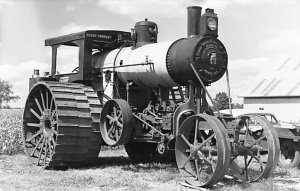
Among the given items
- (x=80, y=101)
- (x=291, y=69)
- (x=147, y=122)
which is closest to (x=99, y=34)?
(x=80, y=101)

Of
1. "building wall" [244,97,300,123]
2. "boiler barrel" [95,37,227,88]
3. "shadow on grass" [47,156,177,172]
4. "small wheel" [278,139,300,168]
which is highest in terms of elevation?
"boiler barrel" [95,37,227,88]

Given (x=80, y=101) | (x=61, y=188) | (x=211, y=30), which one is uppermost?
(x=211, y=30)

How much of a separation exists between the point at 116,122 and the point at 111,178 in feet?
4.38

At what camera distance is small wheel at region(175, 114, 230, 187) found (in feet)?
21.8

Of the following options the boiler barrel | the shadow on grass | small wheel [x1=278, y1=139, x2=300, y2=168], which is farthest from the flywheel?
small wheel [x1=278, y1=139, x2=300, y2=168]

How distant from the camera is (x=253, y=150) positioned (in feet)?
25.1

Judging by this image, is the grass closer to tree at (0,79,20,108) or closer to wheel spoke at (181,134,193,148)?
wheel spoke at (181,134,193,148)

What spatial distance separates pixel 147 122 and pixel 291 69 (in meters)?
21.5

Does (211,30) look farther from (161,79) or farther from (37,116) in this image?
(37,116)

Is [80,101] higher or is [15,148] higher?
[80,101]

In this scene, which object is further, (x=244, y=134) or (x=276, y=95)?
(x=276, y=95)

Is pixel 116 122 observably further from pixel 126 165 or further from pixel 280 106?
pixel 280 106

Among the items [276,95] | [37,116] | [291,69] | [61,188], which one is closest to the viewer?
[61,188]

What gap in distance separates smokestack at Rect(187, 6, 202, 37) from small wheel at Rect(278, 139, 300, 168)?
3817 millimetres
